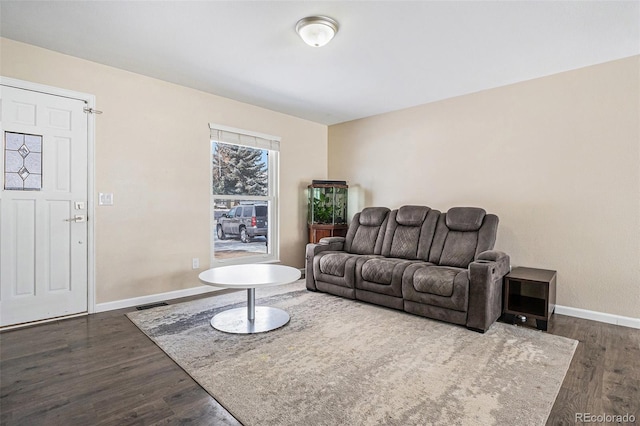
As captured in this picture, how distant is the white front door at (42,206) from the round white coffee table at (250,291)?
1.38 m

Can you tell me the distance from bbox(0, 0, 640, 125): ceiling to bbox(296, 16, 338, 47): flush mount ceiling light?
0.20ft

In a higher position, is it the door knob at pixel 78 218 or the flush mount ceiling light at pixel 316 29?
the flush mount ceiling light at pixel 316 29

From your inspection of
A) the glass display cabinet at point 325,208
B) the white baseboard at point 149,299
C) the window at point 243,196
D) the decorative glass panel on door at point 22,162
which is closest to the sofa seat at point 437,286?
the glass display cabinet at point 325,208

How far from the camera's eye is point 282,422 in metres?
1.64

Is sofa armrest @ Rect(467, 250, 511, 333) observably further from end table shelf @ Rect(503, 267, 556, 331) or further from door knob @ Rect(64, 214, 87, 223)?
door knob @ Rect(64, 214, 87, 223)

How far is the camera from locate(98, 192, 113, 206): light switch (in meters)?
3.33

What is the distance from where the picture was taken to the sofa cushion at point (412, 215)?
13.2 ft

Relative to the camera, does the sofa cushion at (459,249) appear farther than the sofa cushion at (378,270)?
Yes

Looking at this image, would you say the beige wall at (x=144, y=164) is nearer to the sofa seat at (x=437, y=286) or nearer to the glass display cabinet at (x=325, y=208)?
the glass display cabinet at (x=325, y=208)

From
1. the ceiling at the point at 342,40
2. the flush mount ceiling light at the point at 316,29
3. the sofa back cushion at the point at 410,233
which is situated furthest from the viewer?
the sofa back cushion at the point at 410,233

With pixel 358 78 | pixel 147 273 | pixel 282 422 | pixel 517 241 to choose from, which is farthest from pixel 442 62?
pixel 147 273

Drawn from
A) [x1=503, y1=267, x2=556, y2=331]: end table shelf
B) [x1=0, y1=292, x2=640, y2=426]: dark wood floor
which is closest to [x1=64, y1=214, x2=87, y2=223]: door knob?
[x1=0, y1=292, x2=640, y2=426]: dark wood floor

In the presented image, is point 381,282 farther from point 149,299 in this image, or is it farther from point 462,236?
point 149,299

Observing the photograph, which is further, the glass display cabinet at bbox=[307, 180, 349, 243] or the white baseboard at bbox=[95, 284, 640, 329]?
the glass display cabinet at bbox=[307, 180, 349, 243]
